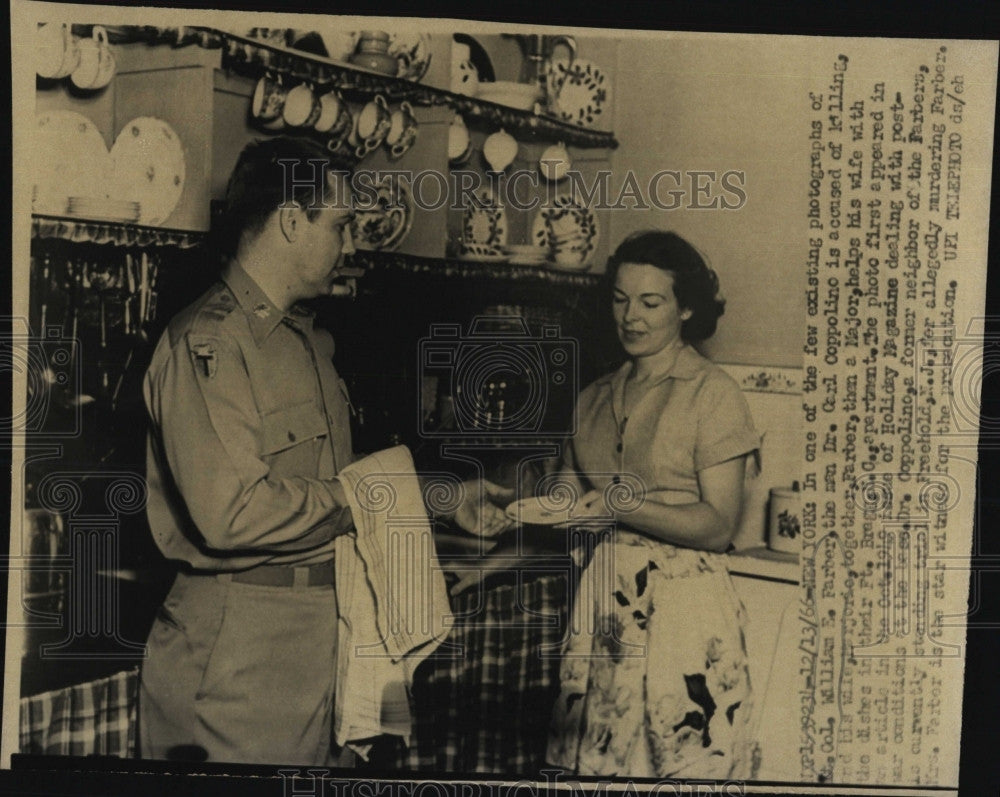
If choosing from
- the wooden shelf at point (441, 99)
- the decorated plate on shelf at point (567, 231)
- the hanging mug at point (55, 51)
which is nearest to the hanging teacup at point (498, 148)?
the wooden shelf at point (441, 99)

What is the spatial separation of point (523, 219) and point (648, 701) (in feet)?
3.03

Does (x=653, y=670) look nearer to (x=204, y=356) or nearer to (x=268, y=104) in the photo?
(x=204, y=356)

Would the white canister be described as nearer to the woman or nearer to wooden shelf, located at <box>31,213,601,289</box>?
the woman

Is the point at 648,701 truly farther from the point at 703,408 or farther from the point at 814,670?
the point at 703,408

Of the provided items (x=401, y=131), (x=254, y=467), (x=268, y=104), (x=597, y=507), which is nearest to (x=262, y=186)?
(x=268, y=104)

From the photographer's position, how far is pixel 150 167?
181 cm

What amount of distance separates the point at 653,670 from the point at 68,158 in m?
1.43

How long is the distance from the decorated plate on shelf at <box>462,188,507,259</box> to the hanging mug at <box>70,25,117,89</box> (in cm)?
70

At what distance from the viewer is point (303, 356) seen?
181 cm

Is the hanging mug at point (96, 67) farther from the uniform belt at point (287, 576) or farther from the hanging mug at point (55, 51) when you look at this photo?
the uniform belt at point (287, 576)

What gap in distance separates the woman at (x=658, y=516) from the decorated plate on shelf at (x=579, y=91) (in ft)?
0.80

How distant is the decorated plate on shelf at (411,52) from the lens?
1.83 meters

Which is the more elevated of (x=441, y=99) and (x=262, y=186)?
(x=441, y=99)

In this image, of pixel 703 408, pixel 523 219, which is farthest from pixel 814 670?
pixel 523 219
